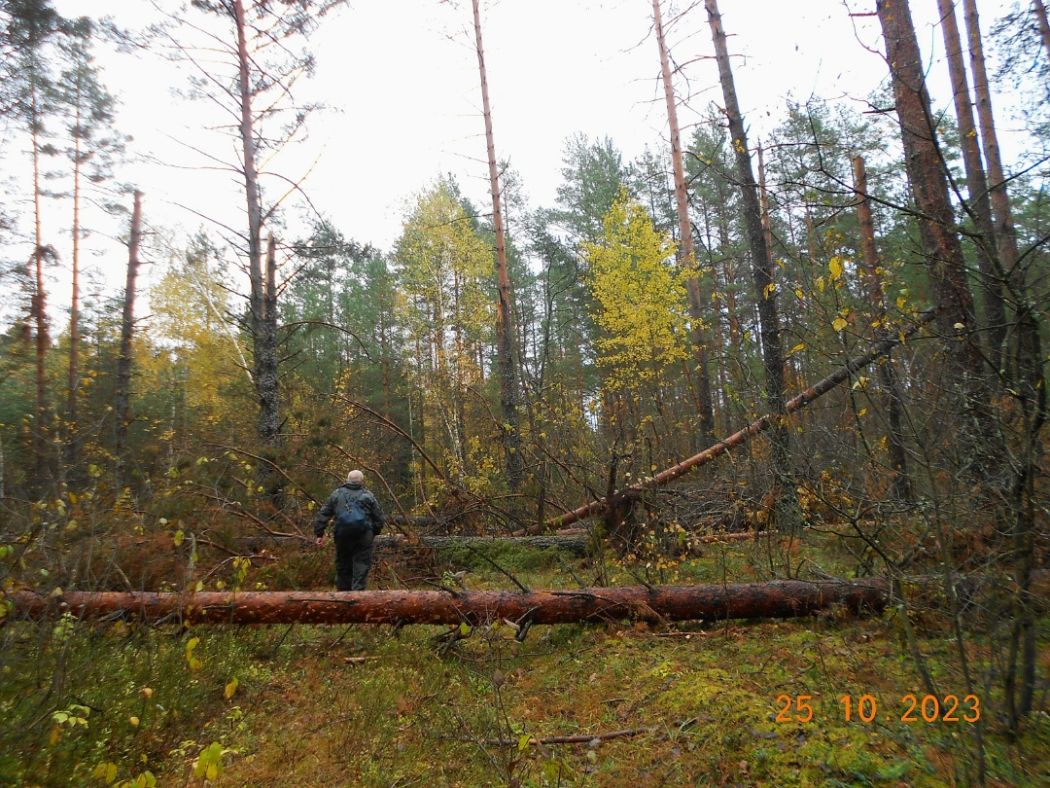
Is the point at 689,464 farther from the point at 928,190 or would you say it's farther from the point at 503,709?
the point at 503,709

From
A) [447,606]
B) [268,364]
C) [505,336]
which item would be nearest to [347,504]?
[447,606]

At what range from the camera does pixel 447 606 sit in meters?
5.55

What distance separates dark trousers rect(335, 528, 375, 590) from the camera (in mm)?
7129

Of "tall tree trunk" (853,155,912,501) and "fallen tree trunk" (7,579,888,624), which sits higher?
"tall tree trunk" (853,155,912,501)

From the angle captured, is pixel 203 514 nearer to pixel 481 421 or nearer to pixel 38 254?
pixel 38 254

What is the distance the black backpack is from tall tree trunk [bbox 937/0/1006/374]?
246 inches

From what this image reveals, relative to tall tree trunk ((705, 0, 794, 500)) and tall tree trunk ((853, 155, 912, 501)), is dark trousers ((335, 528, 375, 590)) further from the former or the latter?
tall tree trunk ((853, 155, 912, 501))

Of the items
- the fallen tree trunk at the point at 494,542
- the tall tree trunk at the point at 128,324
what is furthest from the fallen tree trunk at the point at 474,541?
the tall tree trunk at the point at 128,324

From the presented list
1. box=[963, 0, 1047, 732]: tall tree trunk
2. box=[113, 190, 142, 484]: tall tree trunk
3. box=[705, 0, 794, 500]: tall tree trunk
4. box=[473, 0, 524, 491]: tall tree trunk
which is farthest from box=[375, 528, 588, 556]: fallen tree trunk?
box=[113, 190, 142, 484]: tall tree trunk

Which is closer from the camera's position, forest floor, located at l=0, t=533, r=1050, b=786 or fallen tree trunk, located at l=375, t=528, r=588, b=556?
forest floor, located at l=0, t=533, r=1050, b=786

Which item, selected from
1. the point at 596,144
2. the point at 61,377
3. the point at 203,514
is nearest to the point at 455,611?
the point at 203,514

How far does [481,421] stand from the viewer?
53.1 ft

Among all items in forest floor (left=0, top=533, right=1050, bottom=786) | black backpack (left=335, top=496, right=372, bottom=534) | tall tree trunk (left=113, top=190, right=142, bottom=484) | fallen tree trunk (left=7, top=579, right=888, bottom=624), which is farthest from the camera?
tall tree trunk (left=113, top=190, right=142, bottom=484)

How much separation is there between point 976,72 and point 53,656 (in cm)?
1614
